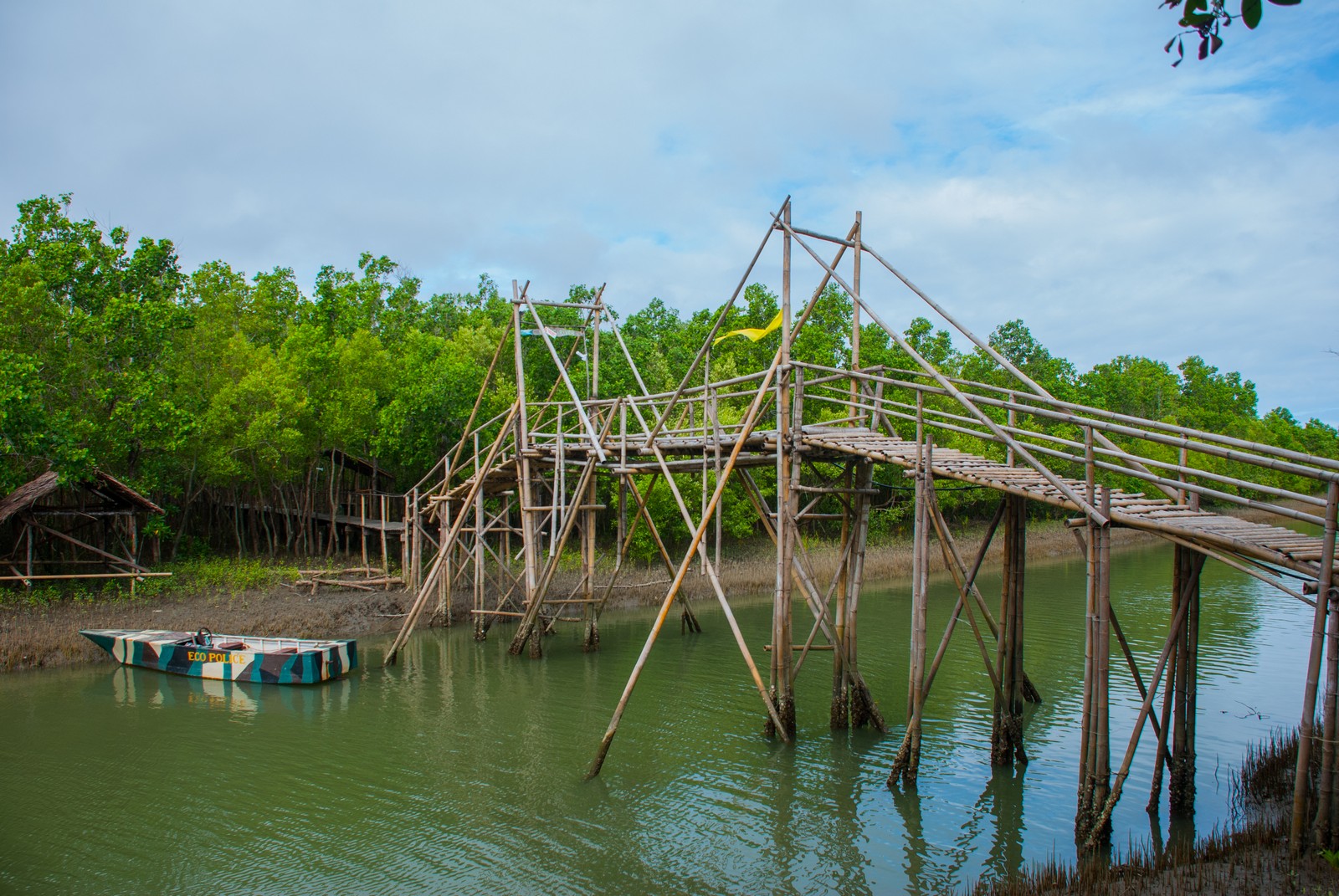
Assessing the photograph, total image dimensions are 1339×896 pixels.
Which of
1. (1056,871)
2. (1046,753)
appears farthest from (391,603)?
(1056,871)

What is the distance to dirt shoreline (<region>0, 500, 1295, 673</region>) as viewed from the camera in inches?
765

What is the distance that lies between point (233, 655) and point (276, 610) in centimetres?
524

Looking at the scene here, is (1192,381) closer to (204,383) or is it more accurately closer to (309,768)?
(204,383)

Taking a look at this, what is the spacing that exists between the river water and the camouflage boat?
1.19 ft

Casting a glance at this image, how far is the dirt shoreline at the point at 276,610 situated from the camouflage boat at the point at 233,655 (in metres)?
1.12

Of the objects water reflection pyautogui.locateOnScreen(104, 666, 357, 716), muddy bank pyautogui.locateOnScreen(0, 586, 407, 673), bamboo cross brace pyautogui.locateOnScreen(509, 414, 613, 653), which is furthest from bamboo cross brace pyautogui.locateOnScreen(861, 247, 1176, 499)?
muddy bank pyautogui.locateOnScreen(0, 586, 407, 673)

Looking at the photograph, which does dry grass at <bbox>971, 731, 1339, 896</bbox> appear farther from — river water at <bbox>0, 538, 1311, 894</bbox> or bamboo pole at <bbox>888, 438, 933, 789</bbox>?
bamboo pole at <bbox>888, 438, 933, 789</bbox>

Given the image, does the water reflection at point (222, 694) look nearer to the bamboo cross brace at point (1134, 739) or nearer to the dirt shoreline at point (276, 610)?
the dirt shoreline at point (276, 610)

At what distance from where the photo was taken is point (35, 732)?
47.4ft

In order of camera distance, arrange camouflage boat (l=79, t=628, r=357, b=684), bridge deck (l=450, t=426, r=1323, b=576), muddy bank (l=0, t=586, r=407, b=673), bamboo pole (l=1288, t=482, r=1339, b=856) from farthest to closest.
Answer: muddy bank (l=0, t=586, r=407, b=673), camouflage boat (l=79, t=628, r=357, b=684), bridge deck (l=450, t=426, r=1323, b=576), bamboo pole (l=1288, t=482, r=1339, b=856)

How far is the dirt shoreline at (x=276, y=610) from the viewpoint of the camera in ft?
63.8

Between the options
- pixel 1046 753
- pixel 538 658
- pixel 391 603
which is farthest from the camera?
pixel 391 603

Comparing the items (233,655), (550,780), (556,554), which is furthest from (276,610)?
(550,780)

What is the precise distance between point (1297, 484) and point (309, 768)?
6825cm
